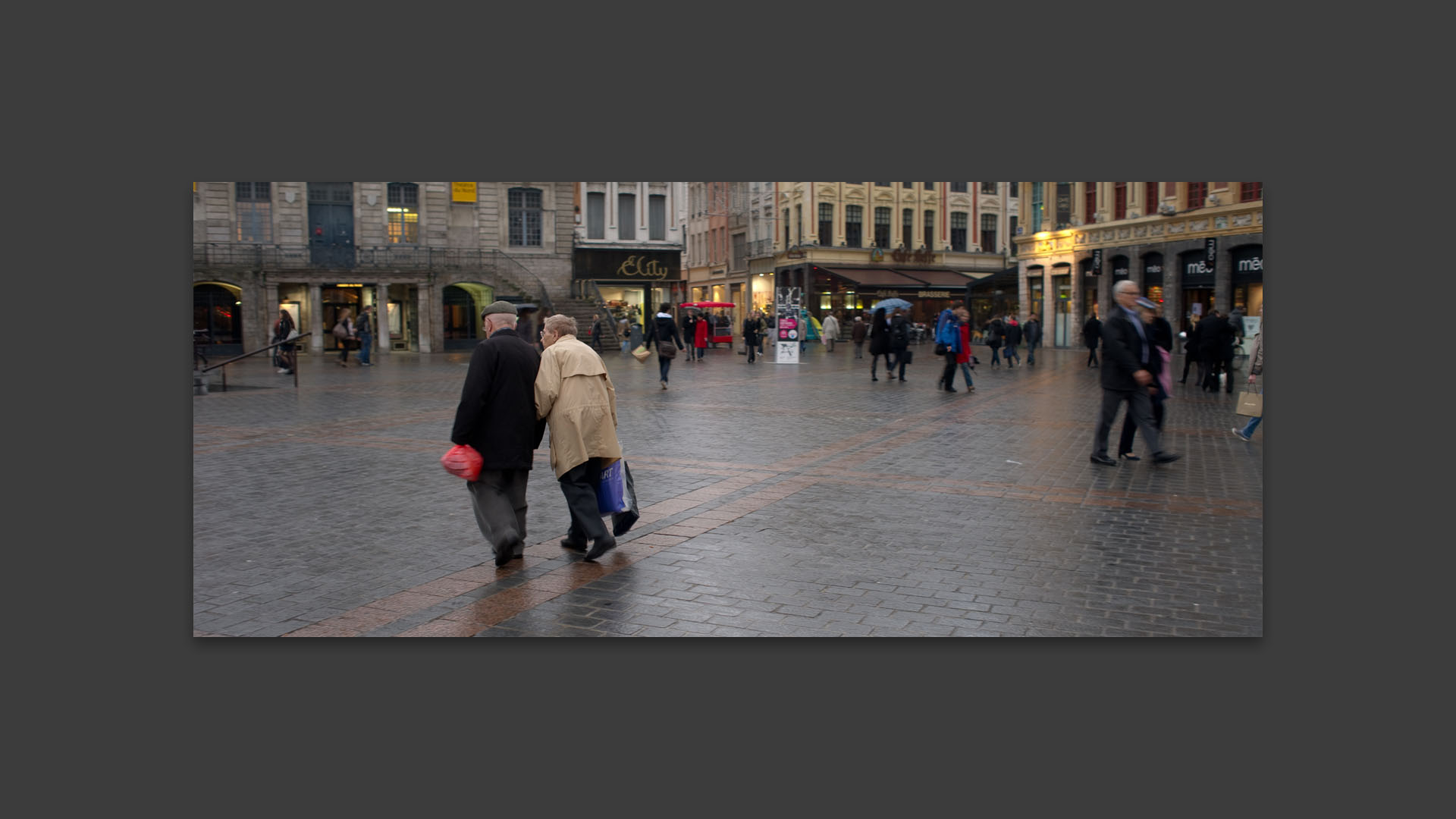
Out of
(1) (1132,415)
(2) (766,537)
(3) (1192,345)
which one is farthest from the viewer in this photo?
(3) (1192,345)

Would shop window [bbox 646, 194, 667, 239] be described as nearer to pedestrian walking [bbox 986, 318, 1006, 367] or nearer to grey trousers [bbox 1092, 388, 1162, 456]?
grey trousers [bbox 1092, 388, 1162, 456]

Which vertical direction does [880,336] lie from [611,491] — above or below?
above

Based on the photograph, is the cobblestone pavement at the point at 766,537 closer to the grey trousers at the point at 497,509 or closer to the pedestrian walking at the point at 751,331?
the grey trousers at the point at 497,509

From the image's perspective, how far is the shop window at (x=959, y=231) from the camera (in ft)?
33.5

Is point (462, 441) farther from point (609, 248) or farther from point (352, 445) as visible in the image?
point (609, 248)

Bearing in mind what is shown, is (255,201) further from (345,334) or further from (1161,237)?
(345,334)

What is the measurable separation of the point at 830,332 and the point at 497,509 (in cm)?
3152

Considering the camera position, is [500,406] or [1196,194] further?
[1196,194]

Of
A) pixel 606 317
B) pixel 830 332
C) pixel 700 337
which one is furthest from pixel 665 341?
pixel 830 332

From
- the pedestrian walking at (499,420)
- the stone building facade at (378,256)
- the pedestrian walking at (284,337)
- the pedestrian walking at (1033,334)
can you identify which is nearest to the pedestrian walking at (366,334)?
the stone building facade at (378,256)

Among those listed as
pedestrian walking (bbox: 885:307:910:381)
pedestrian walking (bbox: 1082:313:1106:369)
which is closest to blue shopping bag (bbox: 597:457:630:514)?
pedestrian walking (bbox: 885:307:910:381)

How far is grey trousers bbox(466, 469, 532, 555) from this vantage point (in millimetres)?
6055

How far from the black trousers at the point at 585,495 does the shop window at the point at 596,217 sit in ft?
44.0

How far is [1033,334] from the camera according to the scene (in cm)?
2508
